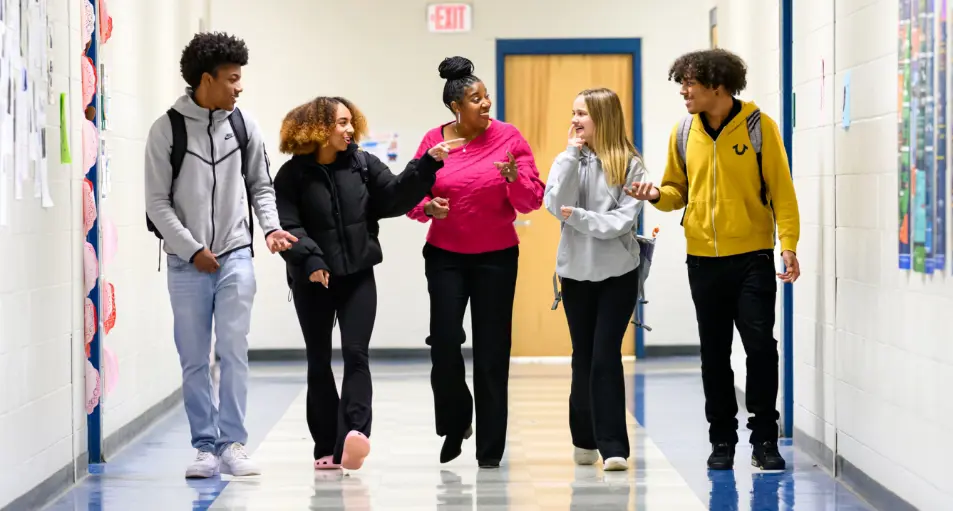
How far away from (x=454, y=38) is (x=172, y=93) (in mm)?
2563

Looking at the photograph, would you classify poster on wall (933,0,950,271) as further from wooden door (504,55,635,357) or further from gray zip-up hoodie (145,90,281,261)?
wooden door (504,55,635,357)

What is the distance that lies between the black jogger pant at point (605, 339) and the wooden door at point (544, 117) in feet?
13.5

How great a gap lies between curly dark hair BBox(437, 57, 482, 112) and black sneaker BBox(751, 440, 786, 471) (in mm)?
1726

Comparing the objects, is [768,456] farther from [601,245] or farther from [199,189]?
[199,189]

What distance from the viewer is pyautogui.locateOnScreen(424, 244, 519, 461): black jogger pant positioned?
4949 mm

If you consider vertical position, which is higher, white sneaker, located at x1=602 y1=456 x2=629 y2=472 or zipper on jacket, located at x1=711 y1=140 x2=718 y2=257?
zipper on jacket, located at x1=711 y1=140 x2=718 y2=257

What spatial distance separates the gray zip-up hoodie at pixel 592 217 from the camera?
15.9 ft

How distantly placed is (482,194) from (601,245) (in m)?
0.48

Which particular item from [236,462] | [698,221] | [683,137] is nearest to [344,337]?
[236,462]

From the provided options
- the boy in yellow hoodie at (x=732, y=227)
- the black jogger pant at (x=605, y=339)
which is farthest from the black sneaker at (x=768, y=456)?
the black jogger pant at (x=605, y=339)

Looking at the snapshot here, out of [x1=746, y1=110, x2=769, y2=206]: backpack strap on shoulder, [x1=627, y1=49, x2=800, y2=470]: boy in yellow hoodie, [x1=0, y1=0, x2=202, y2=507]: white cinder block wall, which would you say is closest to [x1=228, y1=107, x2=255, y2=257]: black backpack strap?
[x1=0, y1=0, x2=202, y2=507]: white cinder block wall

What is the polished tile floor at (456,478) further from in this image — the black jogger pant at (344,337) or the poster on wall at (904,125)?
the poster on wall at (904,125)

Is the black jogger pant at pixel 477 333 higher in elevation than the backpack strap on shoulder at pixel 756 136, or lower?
lower

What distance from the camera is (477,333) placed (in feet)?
16.5
